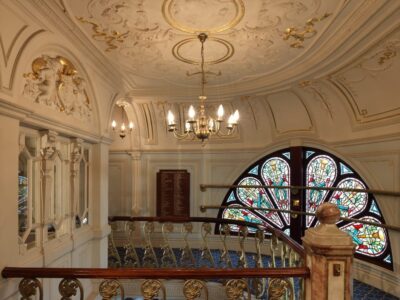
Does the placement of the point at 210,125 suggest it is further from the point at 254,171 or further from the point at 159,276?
the point at 254,171

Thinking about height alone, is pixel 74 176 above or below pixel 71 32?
below

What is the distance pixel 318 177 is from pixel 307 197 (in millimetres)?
456

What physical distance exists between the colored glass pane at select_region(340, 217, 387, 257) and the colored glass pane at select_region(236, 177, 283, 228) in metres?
1.46

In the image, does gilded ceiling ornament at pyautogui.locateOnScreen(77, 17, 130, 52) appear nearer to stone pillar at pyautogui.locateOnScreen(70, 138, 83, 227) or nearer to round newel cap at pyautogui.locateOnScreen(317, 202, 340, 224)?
stone pillar at pyautogui.locateOnScreen(70, 138, 83, 227)

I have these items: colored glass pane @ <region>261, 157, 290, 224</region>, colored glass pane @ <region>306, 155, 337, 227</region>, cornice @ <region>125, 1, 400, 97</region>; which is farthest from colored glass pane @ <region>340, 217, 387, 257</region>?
cornice @ <region>125, 1, 400, 97</region>

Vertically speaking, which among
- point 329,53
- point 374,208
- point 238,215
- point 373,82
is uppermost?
point 329,53

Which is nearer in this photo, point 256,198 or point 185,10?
point 185,10

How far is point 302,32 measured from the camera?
2703 millimetres

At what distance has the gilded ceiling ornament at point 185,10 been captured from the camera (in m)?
2.21

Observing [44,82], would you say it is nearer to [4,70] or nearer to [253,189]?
[4,70]

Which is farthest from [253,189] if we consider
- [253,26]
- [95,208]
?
[253,26]

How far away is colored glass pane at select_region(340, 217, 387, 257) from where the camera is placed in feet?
12.4

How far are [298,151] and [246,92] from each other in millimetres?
1599

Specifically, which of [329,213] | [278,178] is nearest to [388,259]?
[278,178]
